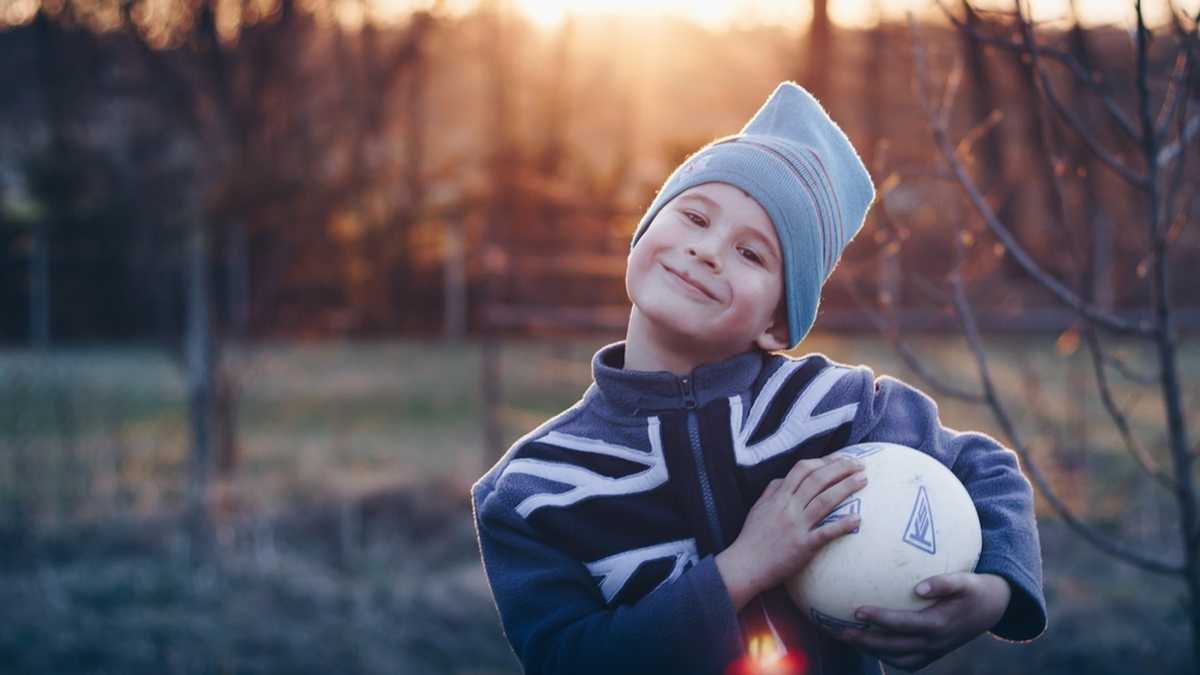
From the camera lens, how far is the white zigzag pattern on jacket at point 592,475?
6.91 ft

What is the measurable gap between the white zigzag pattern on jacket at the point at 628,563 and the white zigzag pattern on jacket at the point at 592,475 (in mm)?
103

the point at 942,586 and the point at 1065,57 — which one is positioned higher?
the point at 1065,57

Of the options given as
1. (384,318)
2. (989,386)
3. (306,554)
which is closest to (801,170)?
(989,386)

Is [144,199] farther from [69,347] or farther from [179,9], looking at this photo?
[69,347]

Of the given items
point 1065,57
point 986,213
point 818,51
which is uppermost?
point 818,51

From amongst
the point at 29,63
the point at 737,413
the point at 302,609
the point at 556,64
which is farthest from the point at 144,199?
the point at 556,64

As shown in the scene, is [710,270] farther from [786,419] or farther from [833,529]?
[833,529]

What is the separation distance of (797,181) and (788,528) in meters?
0.60

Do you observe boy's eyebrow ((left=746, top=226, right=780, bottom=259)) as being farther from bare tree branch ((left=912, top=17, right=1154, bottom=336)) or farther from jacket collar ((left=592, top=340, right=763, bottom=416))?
bare tree branch ((left=912, top=17, right=1154, bottom=336))

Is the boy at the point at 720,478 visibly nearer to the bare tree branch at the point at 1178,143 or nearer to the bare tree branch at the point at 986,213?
the bare tree branch at the point at 986,213

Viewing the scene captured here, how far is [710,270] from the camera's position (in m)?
2.09

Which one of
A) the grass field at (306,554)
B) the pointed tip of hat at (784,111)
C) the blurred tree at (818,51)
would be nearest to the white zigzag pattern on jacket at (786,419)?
the pointed tip of hat at (784,111)

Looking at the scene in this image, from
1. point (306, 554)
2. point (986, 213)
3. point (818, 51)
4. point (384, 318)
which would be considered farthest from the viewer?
point (384, 318)

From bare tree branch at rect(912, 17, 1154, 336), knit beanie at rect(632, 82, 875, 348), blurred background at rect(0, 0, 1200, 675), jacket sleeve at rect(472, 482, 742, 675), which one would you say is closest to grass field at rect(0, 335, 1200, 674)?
blurred background at rect(0, 0, 1200, 675)
